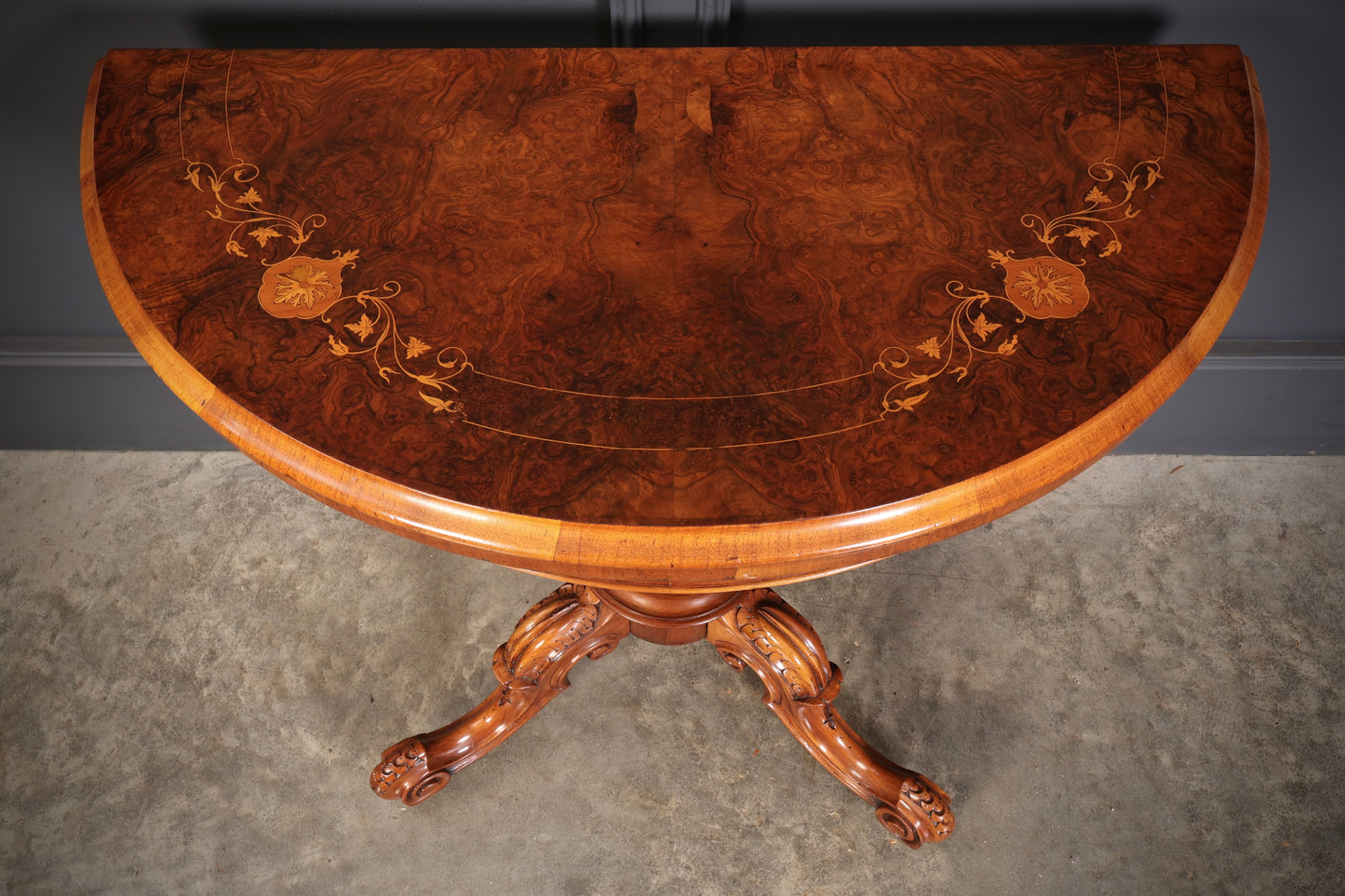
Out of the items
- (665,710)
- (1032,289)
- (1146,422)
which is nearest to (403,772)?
(665,710)

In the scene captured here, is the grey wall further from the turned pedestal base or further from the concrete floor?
the turned pedestal base

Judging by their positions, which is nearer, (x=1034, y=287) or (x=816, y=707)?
(x=1034, y=287)

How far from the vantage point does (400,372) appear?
929 mm

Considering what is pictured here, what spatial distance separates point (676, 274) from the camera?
1.03 m

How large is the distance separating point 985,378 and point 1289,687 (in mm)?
1167

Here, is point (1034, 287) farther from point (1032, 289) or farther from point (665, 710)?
point (665, 710)

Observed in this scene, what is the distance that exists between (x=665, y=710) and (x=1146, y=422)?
1151 mm

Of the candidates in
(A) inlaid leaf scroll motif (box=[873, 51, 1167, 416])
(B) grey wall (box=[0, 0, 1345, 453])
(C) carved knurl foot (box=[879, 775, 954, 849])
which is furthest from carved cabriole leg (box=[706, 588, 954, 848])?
(B) grey wall (box=[0, 0, 1345, 453])

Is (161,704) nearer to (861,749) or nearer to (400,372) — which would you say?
(400,372)

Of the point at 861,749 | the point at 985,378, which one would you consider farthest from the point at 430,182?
the point at 861,749

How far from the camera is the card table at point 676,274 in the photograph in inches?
33.5

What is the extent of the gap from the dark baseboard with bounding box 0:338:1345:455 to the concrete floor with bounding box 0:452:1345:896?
9 cm

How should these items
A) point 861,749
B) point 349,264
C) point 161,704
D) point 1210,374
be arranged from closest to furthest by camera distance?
1. point 349,264
2. point 861,749
3. point 161,704
4. point 1210,374

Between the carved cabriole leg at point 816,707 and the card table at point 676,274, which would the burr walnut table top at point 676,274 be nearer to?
the card table at point 676,274
